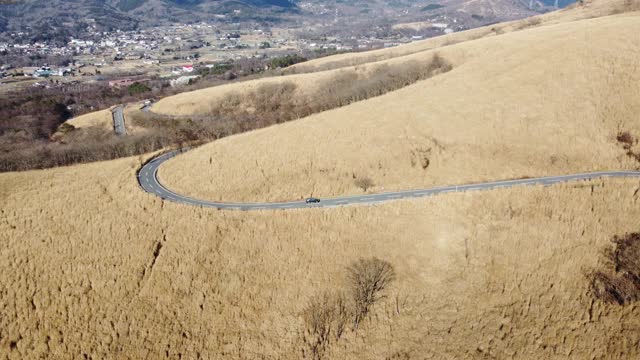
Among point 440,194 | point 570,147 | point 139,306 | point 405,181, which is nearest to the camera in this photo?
point 139,306

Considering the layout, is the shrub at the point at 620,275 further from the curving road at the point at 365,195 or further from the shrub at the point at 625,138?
the shrub at the point at 625,138

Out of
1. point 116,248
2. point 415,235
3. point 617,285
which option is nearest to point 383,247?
point 415,235

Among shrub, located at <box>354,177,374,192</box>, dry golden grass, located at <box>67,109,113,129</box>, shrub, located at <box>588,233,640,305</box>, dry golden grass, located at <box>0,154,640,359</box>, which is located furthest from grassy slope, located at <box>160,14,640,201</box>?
dry golden grass, located at <box>67,109,113,129</box>

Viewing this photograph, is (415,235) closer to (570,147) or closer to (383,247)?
(383,247)

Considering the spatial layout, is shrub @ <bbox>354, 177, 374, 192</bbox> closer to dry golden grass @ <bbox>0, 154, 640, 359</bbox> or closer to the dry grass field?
the dry grass field

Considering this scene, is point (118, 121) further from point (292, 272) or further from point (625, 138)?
point (625, 138)

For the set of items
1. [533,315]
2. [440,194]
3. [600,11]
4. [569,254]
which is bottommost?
[533,315]
